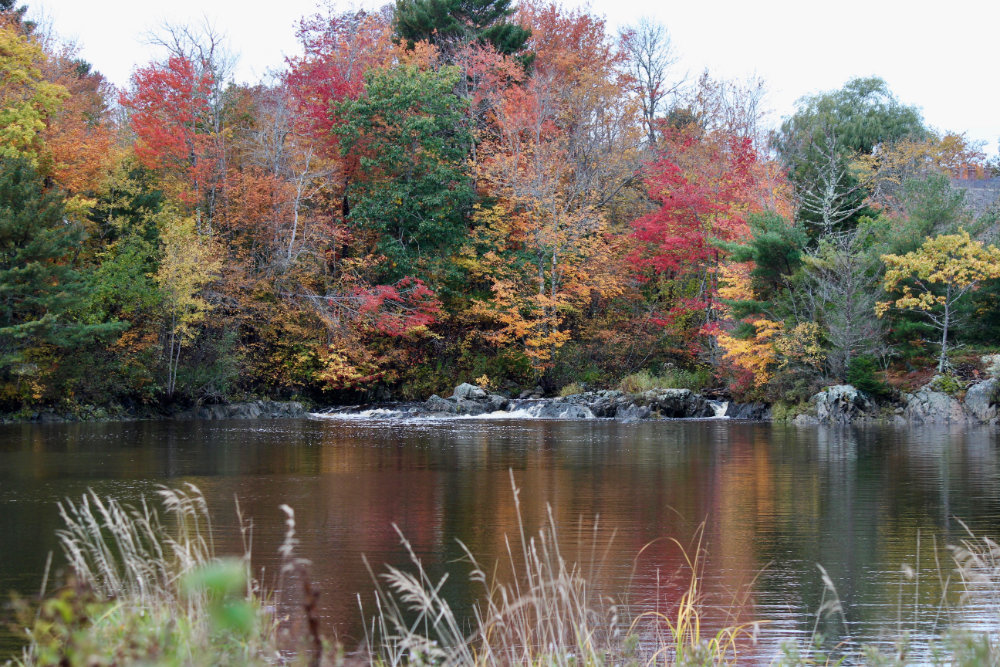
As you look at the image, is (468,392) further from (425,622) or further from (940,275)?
(425,622)

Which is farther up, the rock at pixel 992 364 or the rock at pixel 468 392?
the rock at pixel 992 364

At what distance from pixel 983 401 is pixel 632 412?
35.3 ft

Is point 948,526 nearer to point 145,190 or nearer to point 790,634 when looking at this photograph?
point 790,634

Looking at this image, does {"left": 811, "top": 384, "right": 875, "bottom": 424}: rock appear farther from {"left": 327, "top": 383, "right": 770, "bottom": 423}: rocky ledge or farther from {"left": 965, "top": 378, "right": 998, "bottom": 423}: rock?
{"left": 327, "top": 383, "right": 770, "bottom": 423}: rocky ledge

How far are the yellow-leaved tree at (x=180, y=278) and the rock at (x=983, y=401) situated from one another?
24.6 metres

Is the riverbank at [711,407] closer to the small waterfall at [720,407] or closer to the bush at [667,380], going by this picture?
the small waterfall at [720,407]

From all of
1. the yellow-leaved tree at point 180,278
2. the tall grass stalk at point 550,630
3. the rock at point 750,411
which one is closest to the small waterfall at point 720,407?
the rock at point 750,411

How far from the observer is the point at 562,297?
3662 cm

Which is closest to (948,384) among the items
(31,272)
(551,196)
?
(551,196)

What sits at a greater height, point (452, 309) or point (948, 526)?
point (452, 309)

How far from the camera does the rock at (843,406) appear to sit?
94.0ft

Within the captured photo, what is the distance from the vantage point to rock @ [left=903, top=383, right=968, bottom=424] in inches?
1109

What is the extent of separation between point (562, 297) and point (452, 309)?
478 centimetres

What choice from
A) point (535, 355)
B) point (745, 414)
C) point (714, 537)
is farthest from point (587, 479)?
point (535, 355)
